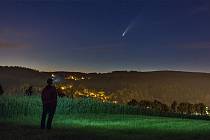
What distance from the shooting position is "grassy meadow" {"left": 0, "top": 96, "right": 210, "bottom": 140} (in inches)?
942

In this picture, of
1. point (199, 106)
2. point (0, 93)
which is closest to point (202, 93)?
point (199, 106)

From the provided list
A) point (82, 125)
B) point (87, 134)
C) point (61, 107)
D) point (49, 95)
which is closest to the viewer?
point (87, 134)

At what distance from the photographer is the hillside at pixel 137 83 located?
75750mm

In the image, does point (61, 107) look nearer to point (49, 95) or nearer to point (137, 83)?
point (49, 95)

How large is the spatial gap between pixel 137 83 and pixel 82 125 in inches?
2284

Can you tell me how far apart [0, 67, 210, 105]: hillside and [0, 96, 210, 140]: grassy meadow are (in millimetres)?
25692

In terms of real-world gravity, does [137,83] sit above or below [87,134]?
above

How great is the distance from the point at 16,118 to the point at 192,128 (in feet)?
31.7

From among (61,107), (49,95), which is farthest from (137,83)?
(49,95)

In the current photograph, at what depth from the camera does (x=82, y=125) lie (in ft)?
97.4

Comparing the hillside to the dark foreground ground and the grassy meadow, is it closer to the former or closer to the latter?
the grassy meadow

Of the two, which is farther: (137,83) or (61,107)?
(137,83)

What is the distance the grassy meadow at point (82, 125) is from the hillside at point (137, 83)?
25.7 metres

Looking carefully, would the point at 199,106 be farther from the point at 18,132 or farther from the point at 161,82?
the point at 161,82
